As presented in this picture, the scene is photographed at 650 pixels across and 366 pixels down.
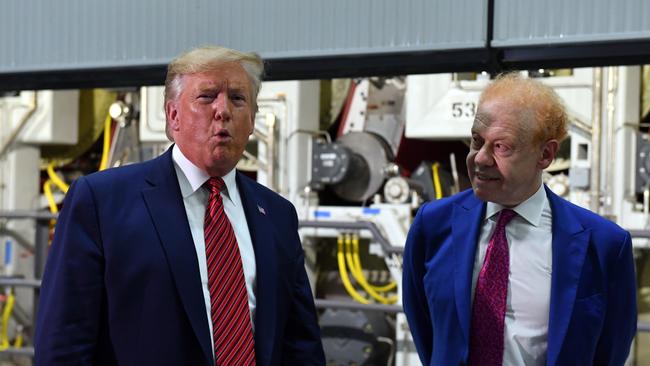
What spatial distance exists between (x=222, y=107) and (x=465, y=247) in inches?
21.7

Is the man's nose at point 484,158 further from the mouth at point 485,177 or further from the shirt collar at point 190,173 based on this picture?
the shirt collar at point 190,173

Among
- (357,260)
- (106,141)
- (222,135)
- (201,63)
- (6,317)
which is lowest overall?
(6,317)

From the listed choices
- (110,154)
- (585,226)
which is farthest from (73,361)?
(110,154)

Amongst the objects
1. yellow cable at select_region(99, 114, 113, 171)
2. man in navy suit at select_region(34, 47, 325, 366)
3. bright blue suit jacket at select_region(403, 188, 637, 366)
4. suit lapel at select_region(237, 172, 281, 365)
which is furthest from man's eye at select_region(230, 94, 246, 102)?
yellow cable at select_region(99, 114, 113, 171)

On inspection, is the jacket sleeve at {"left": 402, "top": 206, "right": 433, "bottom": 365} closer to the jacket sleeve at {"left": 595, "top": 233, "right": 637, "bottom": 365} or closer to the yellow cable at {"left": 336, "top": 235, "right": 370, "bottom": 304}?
the jacket sleeve at {"left": 595, "top": 233, "right": 637, "bottom": 365}

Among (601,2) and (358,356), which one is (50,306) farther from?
(358,356)

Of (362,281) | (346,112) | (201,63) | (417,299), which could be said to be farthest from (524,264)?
(346,112)

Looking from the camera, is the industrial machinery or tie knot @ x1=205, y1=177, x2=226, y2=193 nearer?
tie knot @ x1=205, y1=177, x2=226, y2=193

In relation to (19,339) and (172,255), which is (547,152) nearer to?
(172,255)

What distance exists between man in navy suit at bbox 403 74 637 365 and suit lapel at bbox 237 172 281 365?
13.1 inches

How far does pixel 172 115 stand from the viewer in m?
2.00

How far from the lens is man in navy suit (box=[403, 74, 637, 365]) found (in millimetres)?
1917

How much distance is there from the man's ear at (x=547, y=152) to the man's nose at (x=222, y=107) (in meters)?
0.61

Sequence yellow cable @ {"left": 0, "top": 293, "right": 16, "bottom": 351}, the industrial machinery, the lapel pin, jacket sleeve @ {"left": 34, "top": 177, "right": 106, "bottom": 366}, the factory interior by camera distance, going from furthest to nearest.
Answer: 1. yellow cable @ {"left": 0, "top": 293, "right": 16, "bottom": 351}
2. the industrial machinery
3. the factory interior
4. the lapel pin
5. jacket sleeve @ {"left": 34, "top": 177, "right": 106, "bottom": 366}
